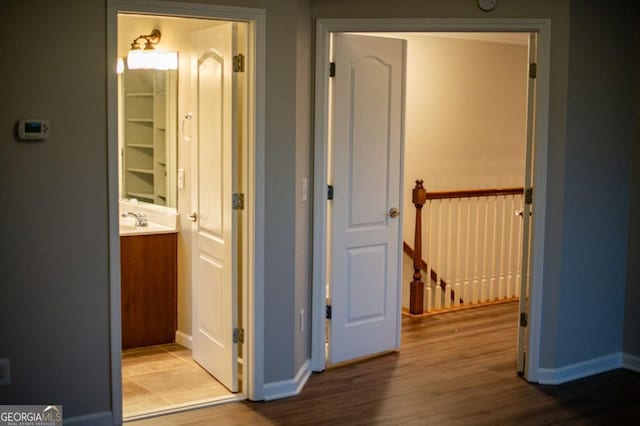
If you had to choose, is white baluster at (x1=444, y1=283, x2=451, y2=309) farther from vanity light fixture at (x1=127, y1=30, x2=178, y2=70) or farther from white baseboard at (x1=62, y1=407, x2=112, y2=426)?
white baseboard at (x1=62, y1=407, x2=112, y2=426)

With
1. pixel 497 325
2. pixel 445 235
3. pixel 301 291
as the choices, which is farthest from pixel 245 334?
→ pixel 445 235

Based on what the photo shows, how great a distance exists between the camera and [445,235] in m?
7.02

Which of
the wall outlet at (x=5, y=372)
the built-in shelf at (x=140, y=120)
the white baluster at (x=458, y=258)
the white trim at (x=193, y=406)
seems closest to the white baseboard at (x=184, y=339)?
the white trim at (x=193, y=406)

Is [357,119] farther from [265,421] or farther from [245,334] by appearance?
[265,421]

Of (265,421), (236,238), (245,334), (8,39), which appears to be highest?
(8,39)

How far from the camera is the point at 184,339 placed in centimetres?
546

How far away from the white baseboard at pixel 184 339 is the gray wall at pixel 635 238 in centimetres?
285

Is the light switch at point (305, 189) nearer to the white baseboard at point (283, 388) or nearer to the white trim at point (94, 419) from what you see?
the white baseboard at point (283, 388)

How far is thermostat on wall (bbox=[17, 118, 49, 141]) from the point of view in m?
3.59

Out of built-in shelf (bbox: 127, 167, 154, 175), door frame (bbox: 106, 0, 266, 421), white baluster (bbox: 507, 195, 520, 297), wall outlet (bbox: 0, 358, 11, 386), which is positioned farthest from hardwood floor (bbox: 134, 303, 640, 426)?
built-in shelf (bbox: 127, 167, 154, 175)

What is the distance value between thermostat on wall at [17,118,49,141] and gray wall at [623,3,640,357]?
11.4ft

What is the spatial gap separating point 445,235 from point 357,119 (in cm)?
233

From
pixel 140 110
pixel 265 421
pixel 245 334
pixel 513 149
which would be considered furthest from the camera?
pixel 513 149

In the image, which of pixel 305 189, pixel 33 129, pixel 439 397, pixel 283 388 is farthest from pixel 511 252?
pixel 33 129
